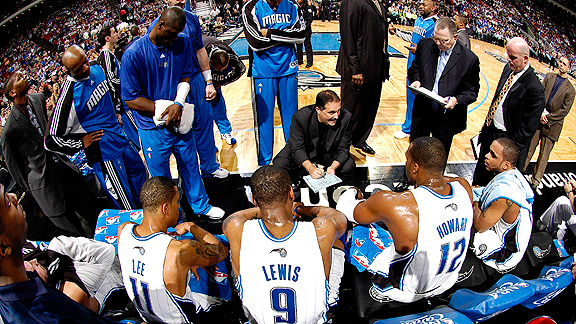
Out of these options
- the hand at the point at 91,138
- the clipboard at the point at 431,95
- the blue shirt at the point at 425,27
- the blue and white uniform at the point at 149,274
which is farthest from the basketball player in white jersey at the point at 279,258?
the blue shirt at the point at 425,27

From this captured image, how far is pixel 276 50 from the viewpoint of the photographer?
4.14m

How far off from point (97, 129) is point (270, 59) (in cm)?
203

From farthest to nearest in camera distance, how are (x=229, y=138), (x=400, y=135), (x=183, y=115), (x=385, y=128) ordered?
(x=385, y=128) < (x=400, y=135) < (x=229, y=138) < (x=183, y=115)


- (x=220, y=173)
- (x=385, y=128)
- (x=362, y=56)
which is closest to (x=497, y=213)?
(x=362, y=56)

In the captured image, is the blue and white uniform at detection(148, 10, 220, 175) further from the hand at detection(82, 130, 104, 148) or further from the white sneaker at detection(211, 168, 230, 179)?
the hand at detection(82, 130, 104, 148)

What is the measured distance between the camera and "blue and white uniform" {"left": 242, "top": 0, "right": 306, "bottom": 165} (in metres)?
4.02

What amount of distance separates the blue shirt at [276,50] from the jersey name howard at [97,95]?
1713 millimetres

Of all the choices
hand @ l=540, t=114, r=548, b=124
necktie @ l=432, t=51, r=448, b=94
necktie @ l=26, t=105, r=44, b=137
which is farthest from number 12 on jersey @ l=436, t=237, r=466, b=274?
necktie @ l=26, t=105, r=44, b=137

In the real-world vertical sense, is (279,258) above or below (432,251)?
above

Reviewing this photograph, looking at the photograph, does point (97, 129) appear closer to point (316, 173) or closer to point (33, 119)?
point (33, 119)

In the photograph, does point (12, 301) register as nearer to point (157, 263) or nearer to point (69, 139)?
point (157, 263)

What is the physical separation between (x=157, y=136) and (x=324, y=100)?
1.65 meters

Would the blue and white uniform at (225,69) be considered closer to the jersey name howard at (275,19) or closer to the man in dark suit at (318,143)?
the jersey name howard at (275,19)

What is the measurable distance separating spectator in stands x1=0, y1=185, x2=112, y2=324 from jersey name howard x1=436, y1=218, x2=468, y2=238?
201cm
